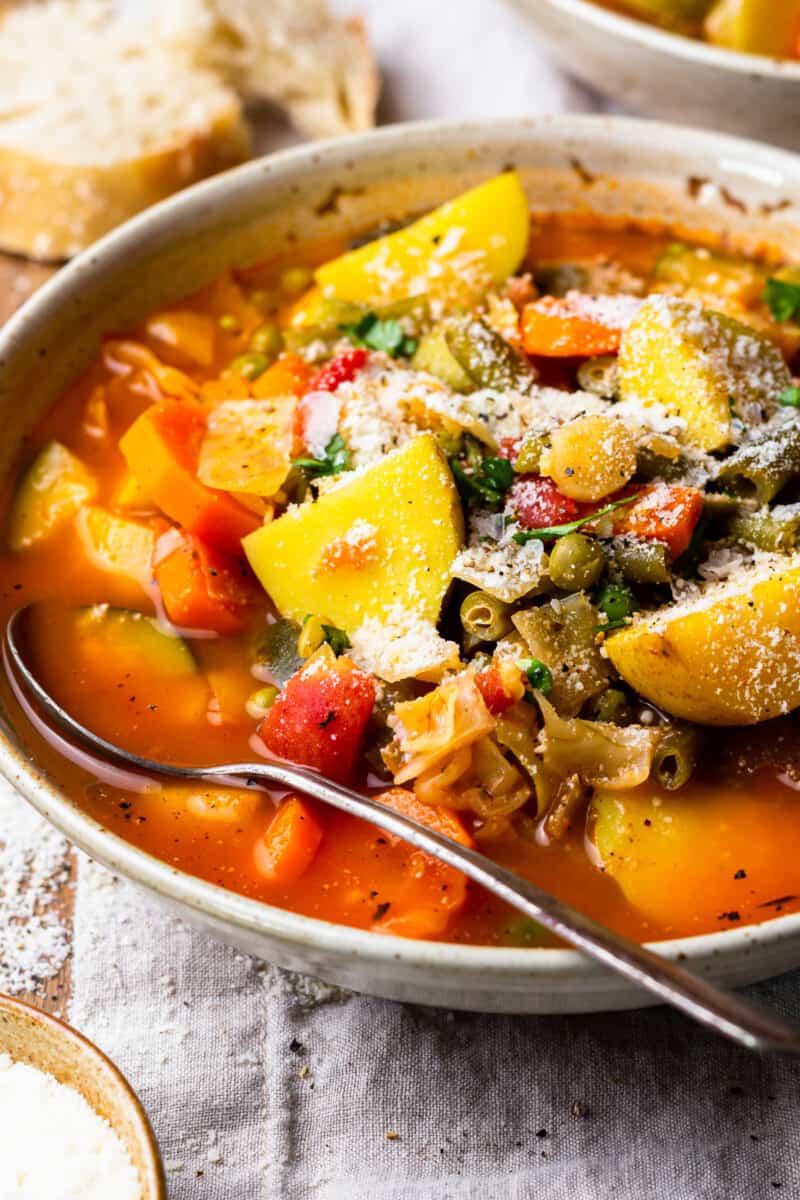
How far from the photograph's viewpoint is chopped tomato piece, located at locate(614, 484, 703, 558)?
9.14 feet

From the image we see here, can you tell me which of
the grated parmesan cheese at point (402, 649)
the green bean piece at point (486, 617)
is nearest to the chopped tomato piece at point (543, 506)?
the green bean piece at point (486, 617)

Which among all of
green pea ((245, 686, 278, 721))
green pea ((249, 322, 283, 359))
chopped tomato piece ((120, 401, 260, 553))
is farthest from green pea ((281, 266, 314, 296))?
green pea ((245, 686, 278, 721))

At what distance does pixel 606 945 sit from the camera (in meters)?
2.15

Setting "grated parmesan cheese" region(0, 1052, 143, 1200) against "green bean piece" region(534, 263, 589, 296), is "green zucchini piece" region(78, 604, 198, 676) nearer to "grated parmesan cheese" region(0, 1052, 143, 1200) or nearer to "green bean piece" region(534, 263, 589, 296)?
"grated parmesan cheese" region(0, 1052, 143, 1200)

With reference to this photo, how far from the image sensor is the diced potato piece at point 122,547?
10.4ft

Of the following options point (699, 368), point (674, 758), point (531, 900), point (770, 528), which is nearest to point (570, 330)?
point (699, 368)

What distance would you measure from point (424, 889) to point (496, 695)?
416 mm

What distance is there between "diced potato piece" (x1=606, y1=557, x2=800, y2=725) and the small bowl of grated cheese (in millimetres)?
1303

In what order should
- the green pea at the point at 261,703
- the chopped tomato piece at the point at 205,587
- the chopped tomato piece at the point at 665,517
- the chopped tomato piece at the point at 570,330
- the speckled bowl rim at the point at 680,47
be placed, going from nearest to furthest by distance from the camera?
the chopped tomato piece at the point at 665,517
the green pea at the point at 261,703
the chopped tomato piece at the point at 205,587
the chopped tomato piece at the point at 570,330
the speckled bowl rim at the point at 680,47

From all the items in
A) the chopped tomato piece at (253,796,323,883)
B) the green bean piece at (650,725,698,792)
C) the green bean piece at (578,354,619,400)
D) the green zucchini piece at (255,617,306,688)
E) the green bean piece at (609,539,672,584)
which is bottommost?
the chopped tomato piece at (253,796,323,883)

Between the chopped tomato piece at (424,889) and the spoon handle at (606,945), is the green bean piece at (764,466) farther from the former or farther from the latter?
the spoon handle at (606,945)

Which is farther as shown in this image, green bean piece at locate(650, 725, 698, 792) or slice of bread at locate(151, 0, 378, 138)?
slice of bread at locate(151, 0, 378, 138)

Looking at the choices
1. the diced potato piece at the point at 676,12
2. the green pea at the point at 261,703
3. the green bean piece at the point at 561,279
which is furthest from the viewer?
the diced potato piece at the point at 676,12

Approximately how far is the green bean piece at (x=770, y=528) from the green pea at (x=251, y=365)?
136 cm
